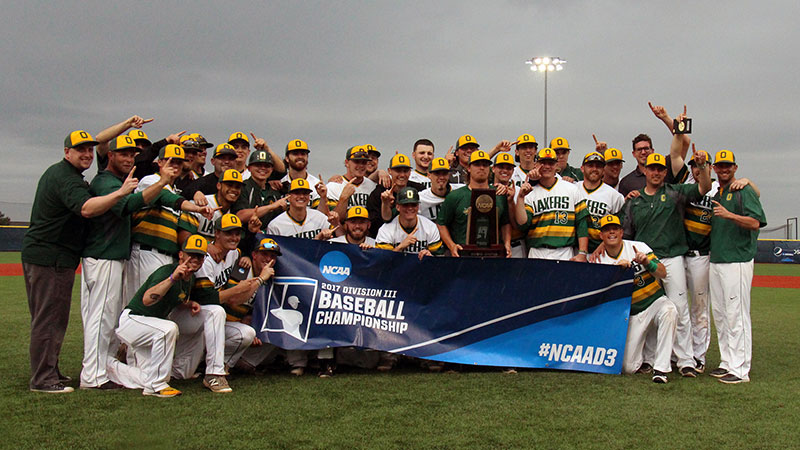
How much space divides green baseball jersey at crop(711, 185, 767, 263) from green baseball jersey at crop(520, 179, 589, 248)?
50.4 inches

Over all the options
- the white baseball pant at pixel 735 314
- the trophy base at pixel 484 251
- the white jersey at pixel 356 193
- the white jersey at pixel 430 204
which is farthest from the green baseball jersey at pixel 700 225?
the white jersey at pixel 356 193

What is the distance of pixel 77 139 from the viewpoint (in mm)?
5559

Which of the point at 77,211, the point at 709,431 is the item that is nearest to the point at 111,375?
the point at 77,211

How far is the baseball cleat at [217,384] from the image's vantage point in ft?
18.0

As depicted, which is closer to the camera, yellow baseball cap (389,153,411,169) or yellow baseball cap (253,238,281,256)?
yellow baseball cap (253,238,281,256)

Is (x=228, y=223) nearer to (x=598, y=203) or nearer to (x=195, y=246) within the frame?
(x=195, y=246)

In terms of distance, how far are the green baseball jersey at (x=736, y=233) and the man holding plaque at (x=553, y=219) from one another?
4.19 feet

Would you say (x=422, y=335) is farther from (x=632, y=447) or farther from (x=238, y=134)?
(x=238, y=134)

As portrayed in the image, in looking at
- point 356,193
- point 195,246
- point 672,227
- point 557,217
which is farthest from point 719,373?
point 195,246

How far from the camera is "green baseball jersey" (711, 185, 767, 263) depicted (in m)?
6.36

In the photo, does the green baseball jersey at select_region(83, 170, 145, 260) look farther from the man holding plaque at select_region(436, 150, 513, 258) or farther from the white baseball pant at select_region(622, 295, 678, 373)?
the white baseball pant at select_region(622, 295, 678, 373)

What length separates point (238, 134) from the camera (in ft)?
25.8

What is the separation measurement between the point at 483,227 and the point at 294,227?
1997 millimetres

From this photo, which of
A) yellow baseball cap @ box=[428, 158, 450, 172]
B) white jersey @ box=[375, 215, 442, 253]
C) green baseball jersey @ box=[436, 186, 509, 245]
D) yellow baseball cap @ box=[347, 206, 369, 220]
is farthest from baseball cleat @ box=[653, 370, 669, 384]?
yellow baseball cap @ box=[347, 206, 369, 220]
